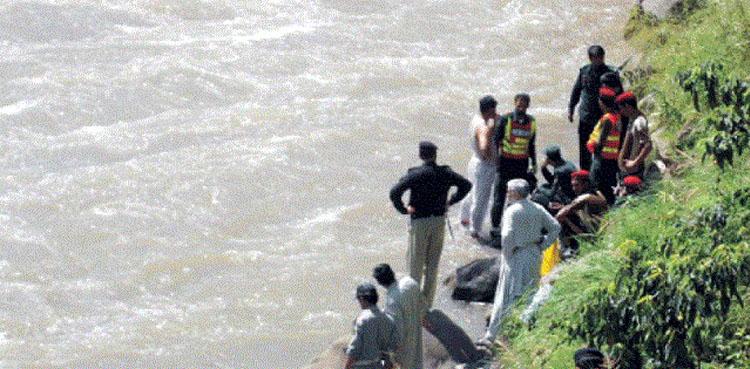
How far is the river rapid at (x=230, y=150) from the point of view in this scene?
12422 millimetres

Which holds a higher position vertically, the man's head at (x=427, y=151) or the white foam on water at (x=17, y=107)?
the white foam on water at (x=17, y=107)

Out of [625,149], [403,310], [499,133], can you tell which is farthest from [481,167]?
[403,310]

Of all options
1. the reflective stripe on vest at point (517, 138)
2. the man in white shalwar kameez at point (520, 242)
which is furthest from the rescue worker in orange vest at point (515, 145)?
the man in white shalwar kameez at point (520, 242)

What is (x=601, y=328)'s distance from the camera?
6.98m

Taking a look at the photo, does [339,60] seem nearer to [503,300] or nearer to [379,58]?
[379,58]

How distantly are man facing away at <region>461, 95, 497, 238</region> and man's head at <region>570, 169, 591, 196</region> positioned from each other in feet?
4.31

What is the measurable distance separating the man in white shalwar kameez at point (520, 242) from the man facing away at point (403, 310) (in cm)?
93

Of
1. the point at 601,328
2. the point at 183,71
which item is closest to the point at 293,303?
the point at 601,328

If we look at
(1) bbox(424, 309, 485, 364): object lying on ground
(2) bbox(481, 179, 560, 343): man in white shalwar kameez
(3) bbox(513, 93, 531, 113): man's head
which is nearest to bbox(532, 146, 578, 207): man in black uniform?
(3) bbox(513, 93, 531, 113): man's head

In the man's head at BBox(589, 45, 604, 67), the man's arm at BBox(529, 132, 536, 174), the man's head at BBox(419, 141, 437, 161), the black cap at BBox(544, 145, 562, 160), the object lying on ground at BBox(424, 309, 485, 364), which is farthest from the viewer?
the man's head at BBox(589, 45, 604, 67)

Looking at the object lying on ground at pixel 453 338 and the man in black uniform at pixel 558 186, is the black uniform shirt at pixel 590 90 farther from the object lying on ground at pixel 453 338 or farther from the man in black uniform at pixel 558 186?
the object lying on ground at pixel 453 338

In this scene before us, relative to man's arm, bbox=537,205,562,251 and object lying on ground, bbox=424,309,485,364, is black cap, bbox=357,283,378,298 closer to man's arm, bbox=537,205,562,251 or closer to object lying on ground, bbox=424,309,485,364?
object lying on ground, bbox=424,309,485,364

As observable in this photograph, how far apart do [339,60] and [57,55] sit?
416cm

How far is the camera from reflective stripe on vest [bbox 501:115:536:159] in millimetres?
11758
